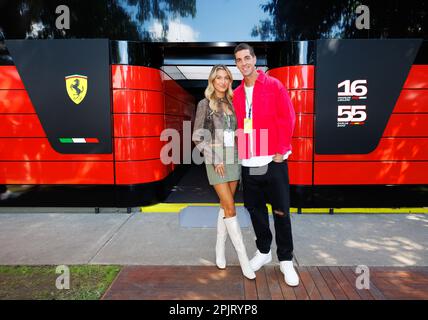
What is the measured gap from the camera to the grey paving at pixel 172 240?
330cm

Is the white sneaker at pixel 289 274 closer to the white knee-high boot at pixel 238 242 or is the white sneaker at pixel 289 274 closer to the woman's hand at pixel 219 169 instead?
the white knee-high boot at pixel 238 242

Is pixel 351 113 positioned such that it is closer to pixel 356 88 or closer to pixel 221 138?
pixel 356 88

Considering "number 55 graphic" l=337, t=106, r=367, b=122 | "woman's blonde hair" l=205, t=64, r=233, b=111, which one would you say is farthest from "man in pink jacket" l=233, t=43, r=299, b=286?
"number 55 graphic" l=337, t=106, r=367, b=122

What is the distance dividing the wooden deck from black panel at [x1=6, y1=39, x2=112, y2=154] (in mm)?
2608

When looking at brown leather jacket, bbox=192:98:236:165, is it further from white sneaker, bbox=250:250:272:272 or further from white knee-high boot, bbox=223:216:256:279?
white sneaker, bbox=250:250:272:272

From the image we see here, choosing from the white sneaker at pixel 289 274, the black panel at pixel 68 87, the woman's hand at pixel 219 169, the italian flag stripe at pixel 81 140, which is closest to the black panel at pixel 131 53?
the black panel at pixel 68 87

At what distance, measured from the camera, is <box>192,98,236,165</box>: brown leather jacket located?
8.91ft

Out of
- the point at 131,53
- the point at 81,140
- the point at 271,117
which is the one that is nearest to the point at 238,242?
the point at 271,117

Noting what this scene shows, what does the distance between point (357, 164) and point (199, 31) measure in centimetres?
323

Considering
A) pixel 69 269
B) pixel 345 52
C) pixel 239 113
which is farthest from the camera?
pixel 345 52

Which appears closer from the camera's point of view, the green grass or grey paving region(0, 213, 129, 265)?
the green grass
